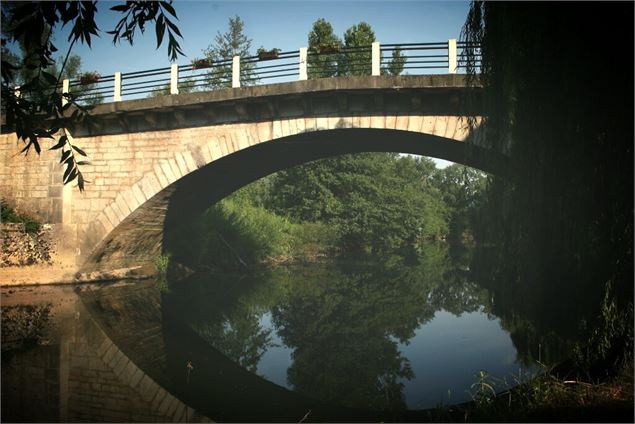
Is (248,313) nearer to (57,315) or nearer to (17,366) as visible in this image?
(57,315)

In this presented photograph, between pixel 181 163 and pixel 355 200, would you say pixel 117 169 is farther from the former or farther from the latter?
pixel 355 200

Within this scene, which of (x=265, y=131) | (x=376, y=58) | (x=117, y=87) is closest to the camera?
(x=376, y=58)

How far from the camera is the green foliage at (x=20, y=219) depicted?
12438mm

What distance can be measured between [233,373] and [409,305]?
18.6 ft

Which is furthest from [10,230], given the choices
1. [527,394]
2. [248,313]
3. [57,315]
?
[527,394]

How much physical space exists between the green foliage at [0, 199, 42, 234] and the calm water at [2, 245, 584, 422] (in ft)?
5.63

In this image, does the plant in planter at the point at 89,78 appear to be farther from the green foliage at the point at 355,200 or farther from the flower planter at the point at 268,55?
the green foliage at the point at 355,200

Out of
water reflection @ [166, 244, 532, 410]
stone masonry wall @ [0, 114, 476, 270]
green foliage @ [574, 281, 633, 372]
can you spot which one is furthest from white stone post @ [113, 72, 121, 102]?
green foliage @ [574, 281, 633, 372]

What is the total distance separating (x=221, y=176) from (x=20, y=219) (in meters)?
5.42

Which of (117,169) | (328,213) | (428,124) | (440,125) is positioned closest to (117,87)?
(117,169)

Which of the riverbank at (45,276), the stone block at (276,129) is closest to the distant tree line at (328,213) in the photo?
the riverbank at (45,276)

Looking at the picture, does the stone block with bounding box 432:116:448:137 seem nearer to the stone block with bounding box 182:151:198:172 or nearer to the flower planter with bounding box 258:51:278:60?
the flower planter with bounding box 258:51:278:60

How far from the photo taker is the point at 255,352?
23.9 ft

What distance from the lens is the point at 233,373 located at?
611cm
